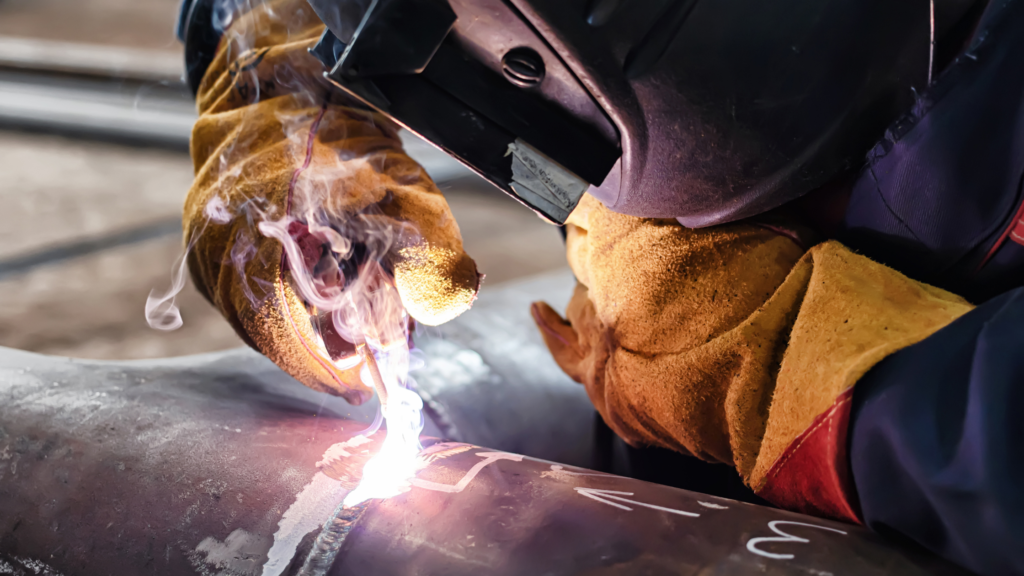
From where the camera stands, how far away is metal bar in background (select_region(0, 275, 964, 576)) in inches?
19.1

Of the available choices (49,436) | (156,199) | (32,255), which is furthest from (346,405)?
(156,199)

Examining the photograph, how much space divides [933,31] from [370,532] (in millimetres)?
562

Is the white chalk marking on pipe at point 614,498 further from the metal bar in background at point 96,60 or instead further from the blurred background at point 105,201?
the metal bar in background at point 96,60

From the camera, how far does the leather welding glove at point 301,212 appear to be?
68 cm

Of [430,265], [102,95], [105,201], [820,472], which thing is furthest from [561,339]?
[102,95]

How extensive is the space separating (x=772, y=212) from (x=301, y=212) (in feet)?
1.46

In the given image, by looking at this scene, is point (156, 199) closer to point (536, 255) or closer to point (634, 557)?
point (536, 255)

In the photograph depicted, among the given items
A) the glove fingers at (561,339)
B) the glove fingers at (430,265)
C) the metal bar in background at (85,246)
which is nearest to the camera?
the glove fingers at (430,265)

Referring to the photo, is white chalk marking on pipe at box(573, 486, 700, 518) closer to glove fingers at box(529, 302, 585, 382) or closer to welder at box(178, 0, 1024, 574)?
welder at box(178, 0, 1024, 574)

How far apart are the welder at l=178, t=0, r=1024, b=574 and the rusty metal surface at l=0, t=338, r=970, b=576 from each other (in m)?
0.08

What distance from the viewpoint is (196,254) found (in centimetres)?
76

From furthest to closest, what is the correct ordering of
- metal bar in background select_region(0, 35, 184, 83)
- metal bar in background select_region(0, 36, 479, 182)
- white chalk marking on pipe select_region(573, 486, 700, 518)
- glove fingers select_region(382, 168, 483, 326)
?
metal bar in background select_region(0, 35, 184, 83) < metal bar in background select_region(0, 36, 479, 182) < glove fingers select_region(382, 168, 483, 326) < white chalk marking on pipe select_region(573, 486, 700, 518)

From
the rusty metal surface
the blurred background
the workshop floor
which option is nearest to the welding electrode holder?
the rusty metal surface

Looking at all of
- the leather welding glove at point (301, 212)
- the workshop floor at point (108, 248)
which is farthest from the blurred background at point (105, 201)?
the leather welding glove at point (301, 212)
